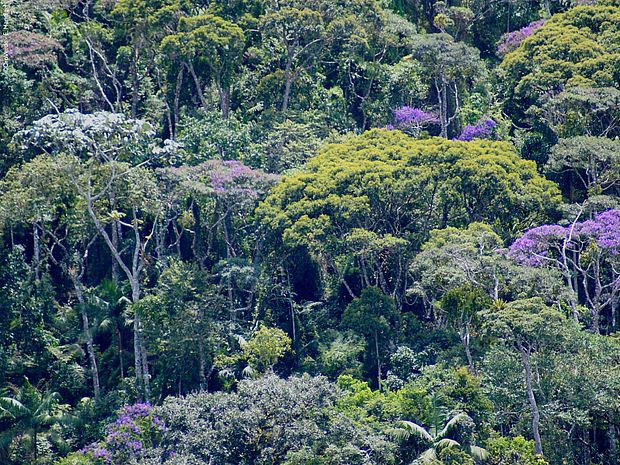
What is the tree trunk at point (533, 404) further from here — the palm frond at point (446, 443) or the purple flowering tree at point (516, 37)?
the purple flowering tree at point (516, 37)

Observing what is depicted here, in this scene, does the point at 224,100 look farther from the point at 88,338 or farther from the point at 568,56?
the point at 568,56

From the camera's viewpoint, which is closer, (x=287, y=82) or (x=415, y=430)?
(x=415, y=430)

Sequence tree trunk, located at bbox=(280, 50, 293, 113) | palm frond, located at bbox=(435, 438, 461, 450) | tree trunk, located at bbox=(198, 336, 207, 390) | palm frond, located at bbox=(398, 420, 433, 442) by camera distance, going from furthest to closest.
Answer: tree trunk, located at bbox=(280, 50, 293, 113) → tree trunk, located at bbox=(198, 336, 207, 390) → palm frond, located at bbox=(398, 420, 433, 442) → palm frond, located at bbox=(435, 438, 461, 450)

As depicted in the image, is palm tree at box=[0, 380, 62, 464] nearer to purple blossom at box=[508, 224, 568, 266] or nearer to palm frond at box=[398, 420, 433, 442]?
palm frond at box=[398, 420, 433, 442]

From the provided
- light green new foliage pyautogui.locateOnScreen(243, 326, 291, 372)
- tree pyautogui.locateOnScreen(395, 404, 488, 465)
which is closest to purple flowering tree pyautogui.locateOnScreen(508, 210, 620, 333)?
tree pyautogui.locateOnScreen(395, 404, 488, 465)

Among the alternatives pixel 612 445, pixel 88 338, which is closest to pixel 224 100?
pixel 88 338

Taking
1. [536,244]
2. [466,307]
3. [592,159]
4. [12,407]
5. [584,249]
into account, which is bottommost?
[12,407]
